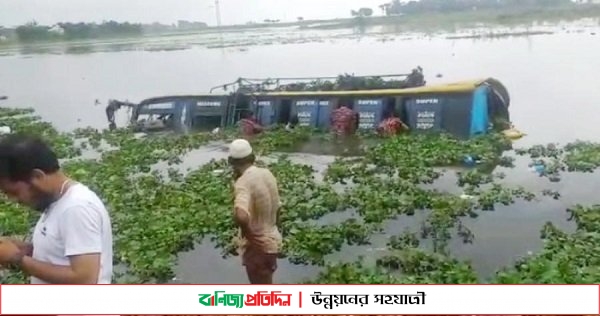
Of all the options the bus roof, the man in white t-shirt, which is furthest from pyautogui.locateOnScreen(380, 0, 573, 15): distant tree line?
the man in white t-shirt

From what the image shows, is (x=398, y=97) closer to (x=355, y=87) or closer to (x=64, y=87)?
(x=355, y=87)

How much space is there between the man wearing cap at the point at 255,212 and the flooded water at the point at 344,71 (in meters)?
0.11

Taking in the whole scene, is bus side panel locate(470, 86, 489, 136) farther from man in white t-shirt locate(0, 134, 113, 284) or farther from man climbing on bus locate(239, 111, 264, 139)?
man in white t-shirt locate(0, 134, 113, 284)

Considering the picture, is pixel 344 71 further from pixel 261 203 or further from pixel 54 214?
pixel 54 214

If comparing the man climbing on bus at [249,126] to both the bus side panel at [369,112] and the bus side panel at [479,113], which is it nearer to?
the bus side panel at [369,112]

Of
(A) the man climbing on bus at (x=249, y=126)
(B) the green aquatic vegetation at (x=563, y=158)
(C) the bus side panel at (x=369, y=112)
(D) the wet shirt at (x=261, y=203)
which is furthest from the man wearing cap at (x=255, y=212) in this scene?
(B) the green aquatic vegetation at (x=563, y=158)

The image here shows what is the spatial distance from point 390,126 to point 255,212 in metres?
0.73

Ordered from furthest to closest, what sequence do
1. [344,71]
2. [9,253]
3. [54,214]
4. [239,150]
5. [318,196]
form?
[318,196] < [344,71] < [239,150] < [9,253] < [54,214]

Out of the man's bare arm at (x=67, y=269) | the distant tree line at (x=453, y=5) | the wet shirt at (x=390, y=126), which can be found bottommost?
the man's bare arm at (x=67, y=269)

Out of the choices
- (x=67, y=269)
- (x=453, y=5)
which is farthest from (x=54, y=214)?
(x=453, y=5)

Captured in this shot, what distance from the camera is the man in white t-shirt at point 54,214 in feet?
5.59

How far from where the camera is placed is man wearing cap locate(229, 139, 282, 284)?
2404 mm

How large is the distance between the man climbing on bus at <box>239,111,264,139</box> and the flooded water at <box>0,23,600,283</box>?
0.18 m

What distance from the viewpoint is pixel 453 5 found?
2666 mm
